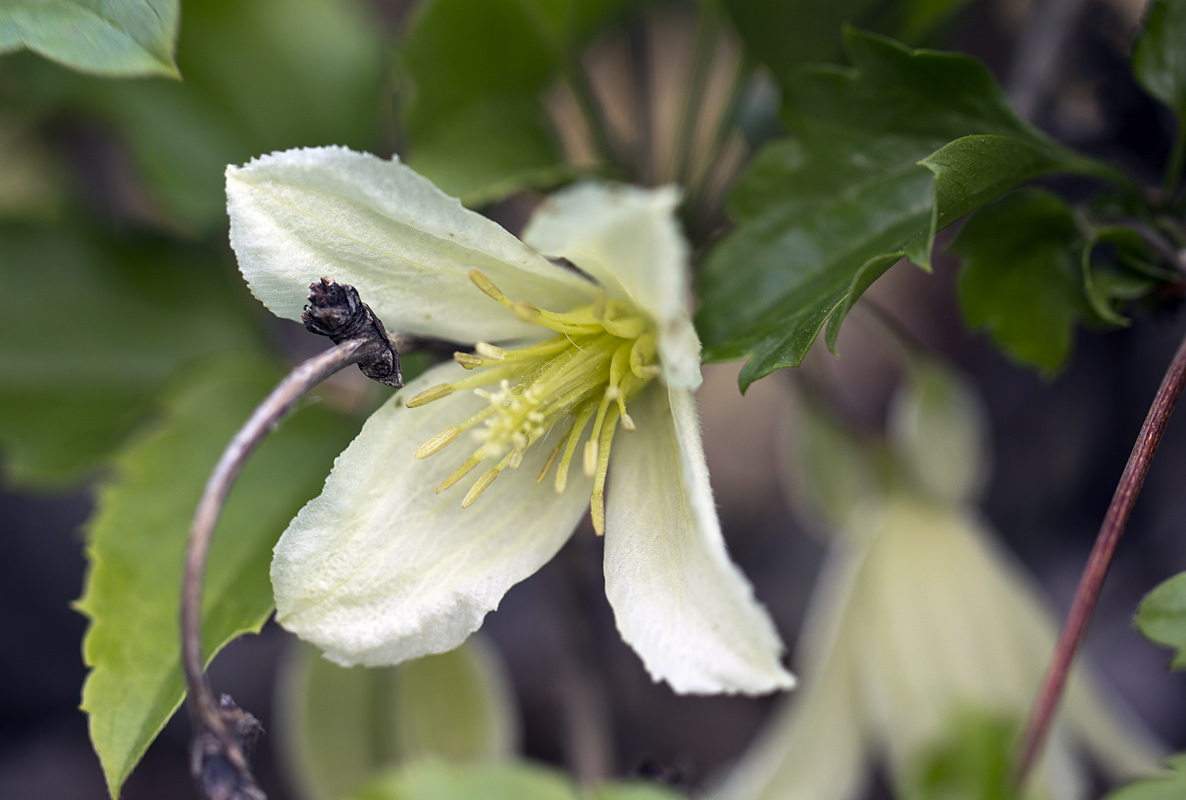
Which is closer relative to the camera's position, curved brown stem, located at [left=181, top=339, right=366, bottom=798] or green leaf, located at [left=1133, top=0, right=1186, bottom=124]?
curved brown stem, located at [left=181, top=339, right=366, bottom=798]

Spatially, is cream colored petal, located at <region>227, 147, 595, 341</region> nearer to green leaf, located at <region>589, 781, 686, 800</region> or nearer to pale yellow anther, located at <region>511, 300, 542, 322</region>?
pale yellow anther, located at <region>511, 300, 542, 322</region>

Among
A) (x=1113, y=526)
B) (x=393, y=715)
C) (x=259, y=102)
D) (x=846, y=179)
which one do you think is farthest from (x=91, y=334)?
(x=1113, y=526)

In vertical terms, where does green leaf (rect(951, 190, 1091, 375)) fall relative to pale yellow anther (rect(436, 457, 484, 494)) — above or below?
above

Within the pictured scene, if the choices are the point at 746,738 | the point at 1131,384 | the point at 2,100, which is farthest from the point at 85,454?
the point at 1131,384

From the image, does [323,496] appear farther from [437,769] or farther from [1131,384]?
[1131,384]

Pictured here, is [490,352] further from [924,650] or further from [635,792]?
[924,650]

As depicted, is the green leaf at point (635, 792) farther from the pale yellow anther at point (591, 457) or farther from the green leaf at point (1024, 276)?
the green leaf at point (1024, 276)

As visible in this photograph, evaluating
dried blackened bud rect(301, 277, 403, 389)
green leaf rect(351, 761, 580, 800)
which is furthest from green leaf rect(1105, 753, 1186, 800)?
dried blackened bud rect(301, 277, 403, 389)
